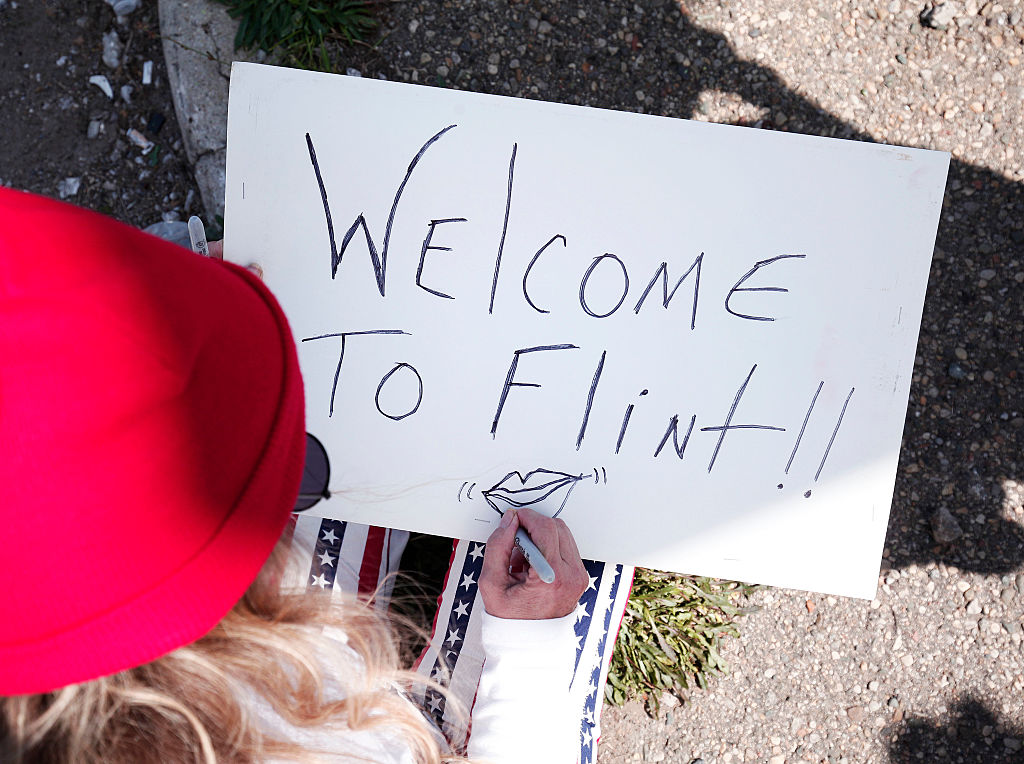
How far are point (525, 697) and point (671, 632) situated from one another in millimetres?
641

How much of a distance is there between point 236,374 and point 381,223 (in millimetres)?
575

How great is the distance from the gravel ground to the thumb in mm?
797

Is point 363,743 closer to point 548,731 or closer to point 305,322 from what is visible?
point 548,731

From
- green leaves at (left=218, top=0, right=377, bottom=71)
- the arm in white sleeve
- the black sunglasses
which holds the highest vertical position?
green leaves at (left=218, top=0, right=377, bottom=71)

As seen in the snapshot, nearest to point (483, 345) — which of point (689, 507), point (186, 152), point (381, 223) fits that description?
point (381, 223)

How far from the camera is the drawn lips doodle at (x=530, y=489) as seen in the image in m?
1.11

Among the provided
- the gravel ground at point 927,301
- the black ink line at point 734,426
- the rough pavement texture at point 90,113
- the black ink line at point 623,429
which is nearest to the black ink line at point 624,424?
the black ink line at point 623,429

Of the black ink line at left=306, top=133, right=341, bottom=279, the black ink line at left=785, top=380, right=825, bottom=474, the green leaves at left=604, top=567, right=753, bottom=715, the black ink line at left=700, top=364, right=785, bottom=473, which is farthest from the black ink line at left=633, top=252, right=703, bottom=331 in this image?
the green leaves at left=604, top=567, right=753, bottom=715

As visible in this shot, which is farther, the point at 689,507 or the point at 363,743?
the point at 689,507

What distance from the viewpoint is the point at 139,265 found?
0.53 m

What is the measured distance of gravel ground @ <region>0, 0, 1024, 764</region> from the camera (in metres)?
1.54

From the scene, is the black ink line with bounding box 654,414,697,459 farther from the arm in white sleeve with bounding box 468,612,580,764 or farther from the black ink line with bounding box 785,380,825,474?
the arm in white sleeve with bounding box 468,612,580,764

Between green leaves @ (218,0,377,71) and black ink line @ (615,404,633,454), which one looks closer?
black ink line @ (615,404,633,454)

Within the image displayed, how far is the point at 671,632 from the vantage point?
5.22 feet
